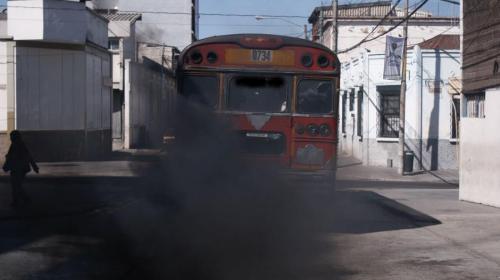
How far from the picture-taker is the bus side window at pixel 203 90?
1243cm

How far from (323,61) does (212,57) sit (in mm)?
1814

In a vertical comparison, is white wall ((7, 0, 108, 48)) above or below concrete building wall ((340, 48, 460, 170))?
above

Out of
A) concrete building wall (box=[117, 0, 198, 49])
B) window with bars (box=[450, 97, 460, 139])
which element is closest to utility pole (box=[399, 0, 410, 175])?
window with bars (box=[450, 97, 460, 139])

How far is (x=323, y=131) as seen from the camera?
12.6 m

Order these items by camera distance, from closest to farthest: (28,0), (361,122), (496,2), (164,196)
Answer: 1. (164,196)
2. (496,2)
3. (28,0)
4. (361,122)

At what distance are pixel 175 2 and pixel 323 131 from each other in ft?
109

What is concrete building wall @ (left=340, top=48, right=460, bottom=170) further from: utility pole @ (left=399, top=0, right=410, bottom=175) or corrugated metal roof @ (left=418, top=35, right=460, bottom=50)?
corrugated metal roof @ (left=418, top=35, right=460, bottom=50)

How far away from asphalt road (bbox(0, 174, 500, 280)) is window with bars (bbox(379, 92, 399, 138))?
44.4 ft

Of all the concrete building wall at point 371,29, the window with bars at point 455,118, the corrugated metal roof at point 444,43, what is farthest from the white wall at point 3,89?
the concrete building wall at point 371,29

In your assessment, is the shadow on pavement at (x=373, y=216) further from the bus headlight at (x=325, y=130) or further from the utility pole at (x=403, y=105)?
the utility pole at (x=403, y=105)

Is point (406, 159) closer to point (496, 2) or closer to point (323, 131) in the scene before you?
→ point (496, 2)

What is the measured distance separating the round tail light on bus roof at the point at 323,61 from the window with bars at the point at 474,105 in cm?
575

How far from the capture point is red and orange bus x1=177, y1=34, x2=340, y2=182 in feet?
40.8

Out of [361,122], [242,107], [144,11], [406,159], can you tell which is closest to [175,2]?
[144,11]
